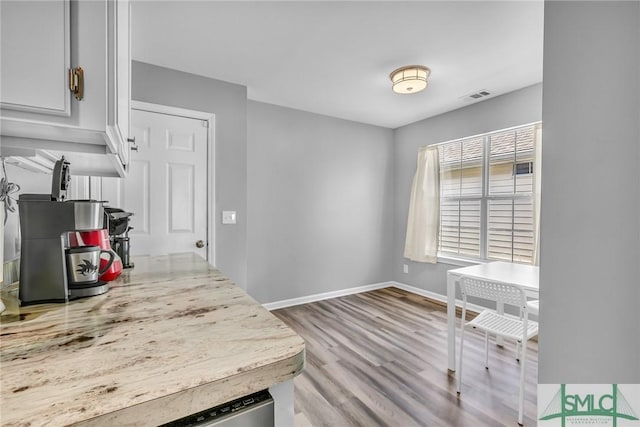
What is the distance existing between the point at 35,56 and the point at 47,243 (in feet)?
1.69

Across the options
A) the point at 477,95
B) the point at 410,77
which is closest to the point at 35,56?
the point at 410,77

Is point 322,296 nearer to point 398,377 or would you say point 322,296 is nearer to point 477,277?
point 398,377

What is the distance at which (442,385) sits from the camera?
1.94 metres

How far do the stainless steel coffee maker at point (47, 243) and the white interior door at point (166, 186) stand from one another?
5.40ft

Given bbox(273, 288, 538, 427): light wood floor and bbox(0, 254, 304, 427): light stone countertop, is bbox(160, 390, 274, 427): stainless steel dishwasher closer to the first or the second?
bbox(0, 254, 304, 427): light stone countertop

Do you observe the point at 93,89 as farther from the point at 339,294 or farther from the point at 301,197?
the point at 339,294

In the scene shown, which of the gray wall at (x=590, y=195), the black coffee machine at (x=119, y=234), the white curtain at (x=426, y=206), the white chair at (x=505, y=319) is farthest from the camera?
the white curtain at (x=426, y=206)

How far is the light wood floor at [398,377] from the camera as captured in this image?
1.67m

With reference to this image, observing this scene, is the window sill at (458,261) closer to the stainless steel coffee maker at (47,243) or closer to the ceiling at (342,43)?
the ceiling at (342,43)

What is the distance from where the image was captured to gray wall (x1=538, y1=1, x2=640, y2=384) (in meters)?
0.83

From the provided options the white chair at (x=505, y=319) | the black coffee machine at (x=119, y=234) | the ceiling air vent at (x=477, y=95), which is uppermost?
the ceiling air vent at (x=477, y=95)

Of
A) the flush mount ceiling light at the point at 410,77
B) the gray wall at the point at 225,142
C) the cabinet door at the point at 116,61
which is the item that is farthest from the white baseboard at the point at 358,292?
the cabinet door at the point at 116,61

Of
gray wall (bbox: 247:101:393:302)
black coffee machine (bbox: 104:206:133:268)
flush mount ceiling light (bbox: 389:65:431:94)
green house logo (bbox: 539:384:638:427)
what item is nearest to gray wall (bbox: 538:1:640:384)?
green house logo (bbox: 539:384:638:427)

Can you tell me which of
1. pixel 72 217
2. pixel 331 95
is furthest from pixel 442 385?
pixel 331 95
